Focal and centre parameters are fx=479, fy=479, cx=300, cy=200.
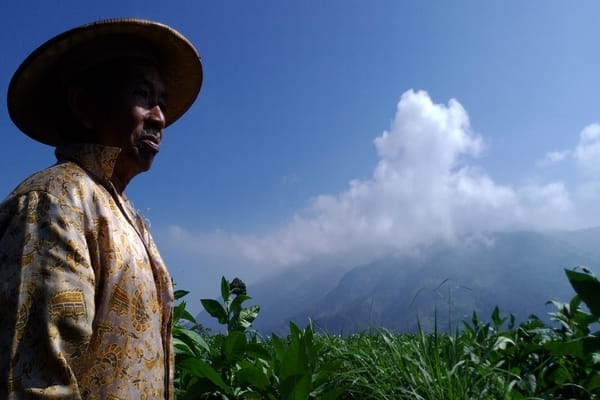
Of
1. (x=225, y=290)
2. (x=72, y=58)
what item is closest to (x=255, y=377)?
(x=225, y=290)

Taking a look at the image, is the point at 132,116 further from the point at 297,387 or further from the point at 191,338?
the point at 191,338

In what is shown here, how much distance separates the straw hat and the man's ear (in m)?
0.08

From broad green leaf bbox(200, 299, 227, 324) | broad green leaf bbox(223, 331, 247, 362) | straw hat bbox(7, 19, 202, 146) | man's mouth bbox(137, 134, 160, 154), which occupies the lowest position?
broad green leaf bbox(223, 331, 247, 362)

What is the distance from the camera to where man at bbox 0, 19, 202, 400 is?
1.15m

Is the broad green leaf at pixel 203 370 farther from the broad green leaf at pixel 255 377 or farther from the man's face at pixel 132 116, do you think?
the man's face at pixel 132 116

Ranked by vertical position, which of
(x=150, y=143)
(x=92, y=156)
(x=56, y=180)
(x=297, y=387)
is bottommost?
(x=297, y=387)

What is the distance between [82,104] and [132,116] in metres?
0.19

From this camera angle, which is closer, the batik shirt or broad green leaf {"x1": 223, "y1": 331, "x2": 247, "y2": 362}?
the batik shirt

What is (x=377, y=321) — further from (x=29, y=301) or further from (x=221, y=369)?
(x=29, y=301)

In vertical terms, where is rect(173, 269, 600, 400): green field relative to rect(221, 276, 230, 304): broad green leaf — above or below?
below

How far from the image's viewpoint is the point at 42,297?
3.83 feet

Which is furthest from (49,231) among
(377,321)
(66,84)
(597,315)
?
(377,321)

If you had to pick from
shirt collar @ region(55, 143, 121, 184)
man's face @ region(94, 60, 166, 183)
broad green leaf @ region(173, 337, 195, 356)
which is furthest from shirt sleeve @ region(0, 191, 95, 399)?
broad green leaf @ region(173, 337, 195, 356)

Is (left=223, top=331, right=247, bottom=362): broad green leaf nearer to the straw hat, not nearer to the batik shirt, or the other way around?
the batik shirt
